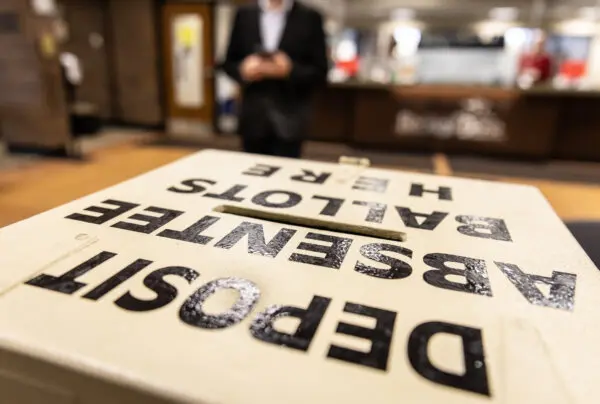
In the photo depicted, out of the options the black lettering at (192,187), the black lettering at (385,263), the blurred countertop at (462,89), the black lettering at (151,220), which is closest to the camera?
the black lettering at (385,263)

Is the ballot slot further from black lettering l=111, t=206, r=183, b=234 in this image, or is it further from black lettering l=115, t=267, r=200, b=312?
black lettering l=115, t=267, r=200, b=312

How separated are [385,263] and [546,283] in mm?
214

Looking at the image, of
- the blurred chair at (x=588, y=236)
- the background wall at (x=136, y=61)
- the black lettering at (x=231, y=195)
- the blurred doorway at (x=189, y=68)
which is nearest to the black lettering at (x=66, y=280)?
the black lettering at (x=231, y=195)

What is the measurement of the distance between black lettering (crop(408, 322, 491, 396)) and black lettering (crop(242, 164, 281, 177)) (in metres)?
0.71

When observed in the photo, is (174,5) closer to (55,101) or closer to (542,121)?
(55,101)

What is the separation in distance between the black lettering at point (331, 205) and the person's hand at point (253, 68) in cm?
102

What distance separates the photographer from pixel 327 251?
0.70 meters

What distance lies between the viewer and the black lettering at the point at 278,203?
0.92 metres

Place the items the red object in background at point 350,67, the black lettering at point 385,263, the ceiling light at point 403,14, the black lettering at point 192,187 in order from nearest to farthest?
the black lettering at point 385,263 → the black lettering at point 192,187 → the red object in background at point 350,67 → the ceiling light at point 403,14

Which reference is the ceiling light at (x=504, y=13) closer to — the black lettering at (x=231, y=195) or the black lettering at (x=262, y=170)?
the black lettering at (x=262, y=170)

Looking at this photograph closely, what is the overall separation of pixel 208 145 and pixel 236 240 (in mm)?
5208

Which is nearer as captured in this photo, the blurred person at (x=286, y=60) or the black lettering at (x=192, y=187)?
the black lettering at (x=192, y=187)

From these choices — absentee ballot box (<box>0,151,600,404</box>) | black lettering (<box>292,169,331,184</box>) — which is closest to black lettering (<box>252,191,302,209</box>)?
absentee ballot box (<box>0,151,600,404</box>)

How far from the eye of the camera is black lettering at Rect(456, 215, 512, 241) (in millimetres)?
799
